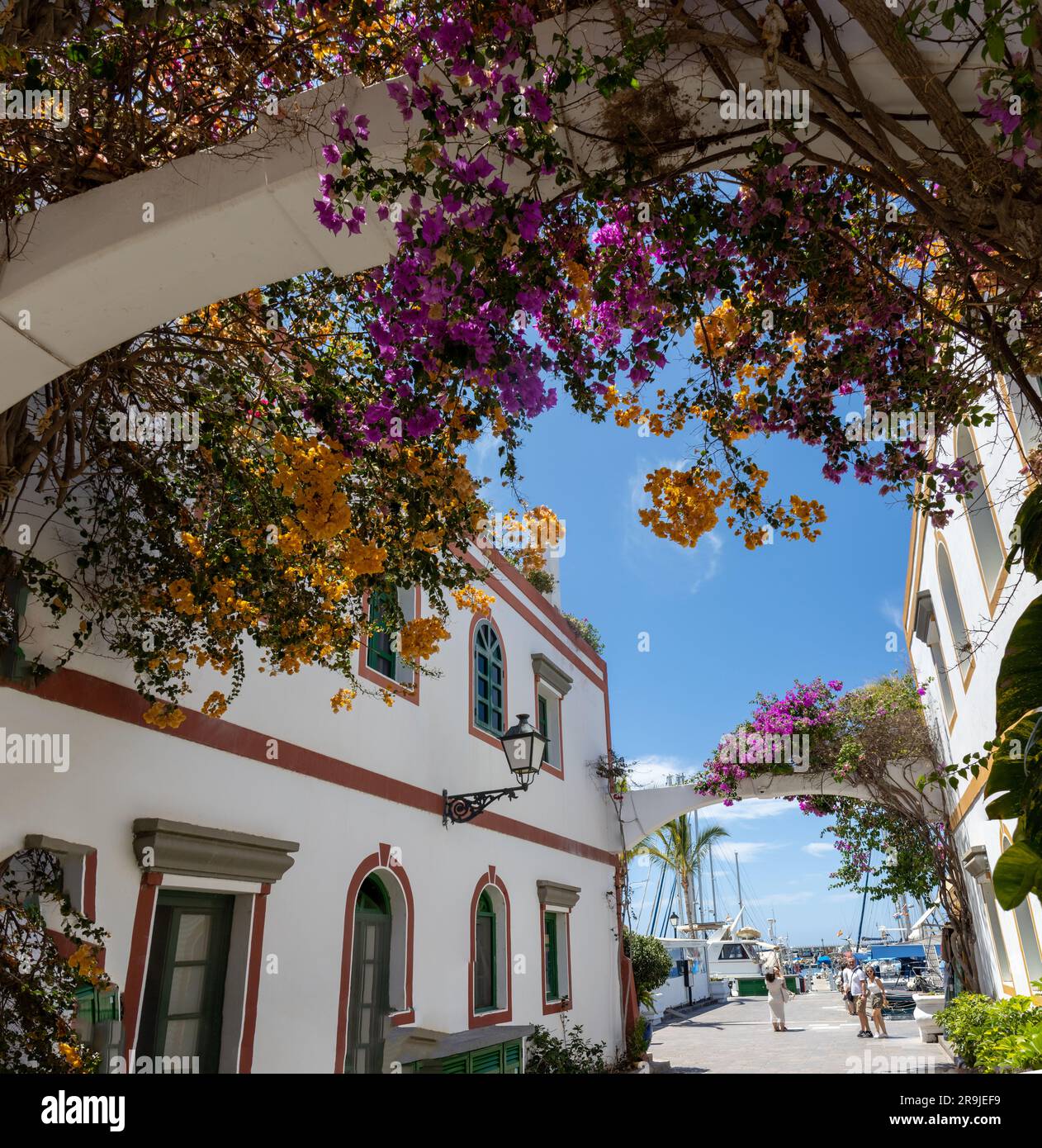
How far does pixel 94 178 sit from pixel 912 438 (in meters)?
3.54

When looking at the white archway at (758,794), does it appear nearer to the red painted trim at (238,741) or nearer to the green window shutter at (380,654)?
the red painted trim at (238,741)

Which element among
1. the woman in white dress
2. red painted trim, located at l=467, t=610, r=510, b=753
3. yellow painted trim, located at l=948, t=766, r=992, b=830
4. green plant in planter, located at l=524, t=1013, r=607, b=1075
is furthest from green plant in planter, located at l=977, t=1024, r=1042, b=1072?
the woman in white dress

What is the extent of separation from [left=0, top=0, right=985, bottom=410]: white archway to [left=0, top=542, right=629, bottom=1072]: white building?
220cm

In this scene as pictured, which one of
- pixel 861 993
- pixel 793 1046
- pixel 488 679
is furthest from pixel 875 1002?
pixel 488 679

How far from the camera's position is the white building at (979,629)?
592 cm

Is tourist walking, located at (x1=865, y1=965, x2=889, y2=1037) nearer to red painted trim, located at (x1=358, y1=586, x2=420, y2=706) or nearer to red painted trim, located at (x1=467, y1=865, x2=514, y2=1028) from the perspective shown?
red painted trim, located at (x1=467, y1=865, x2=514, y2=1028)

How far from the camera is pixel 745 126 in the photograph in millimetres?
2568

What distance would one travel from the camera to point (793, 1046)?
13.6 m

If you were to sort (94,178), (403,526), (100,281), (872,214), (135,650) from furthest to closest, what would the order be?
(135,650), (403,526), (872,214), (94,178), (100,281)

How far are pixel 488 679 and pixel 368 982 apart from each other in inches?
150

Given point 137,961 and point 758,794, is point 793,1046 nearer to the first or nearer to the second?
point 758,794

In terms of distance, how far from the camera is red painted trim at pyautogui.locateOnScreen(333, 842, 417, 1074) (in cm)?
621
